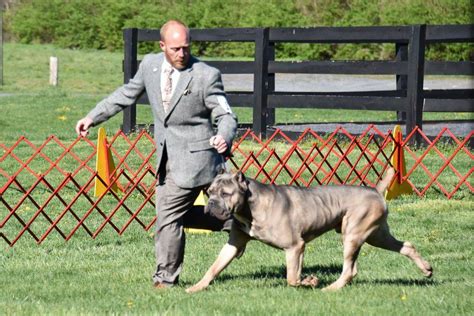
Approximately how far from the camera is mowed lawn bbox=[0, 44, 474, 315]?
6578mm

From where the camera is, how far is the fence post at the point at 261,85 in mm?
18703

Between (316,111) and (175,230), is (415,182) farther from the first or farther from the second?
(316,111)

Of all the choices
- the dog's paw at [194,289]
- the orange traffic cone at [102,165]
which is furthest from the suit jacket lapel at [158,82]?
the orange traffic cone at [102,165]

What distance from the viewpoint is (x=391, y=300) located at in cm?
682

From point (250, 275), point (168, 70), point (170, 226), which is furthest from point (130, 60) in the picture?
Result: point (168, 70)

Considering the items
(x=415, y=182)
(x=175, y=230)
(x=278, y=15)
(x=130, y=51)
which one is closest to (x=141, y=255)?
(x=175, y=230)

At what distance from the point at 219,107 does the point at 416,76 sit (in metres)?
10.4

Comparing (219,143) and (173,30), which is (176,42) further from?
(219,143)

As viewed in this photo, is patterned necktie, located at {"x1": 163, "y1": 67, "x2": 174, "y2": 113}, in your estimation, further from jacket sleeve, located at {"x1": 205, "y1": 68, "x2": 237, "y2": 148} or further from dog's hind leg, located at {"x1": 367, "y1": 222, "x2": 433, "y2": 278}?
dog's hind leg, located at {"x1": 367, "y1": 222, "x2": 433, "y2": 278}

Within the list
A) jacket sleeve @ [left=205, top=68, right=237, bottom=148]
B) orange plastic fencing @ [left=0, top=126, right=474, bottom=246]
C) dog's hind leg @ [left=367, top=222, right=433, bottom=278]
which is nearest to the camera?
jacket sleeve @ [left=205, top=68, right=237, bottom=148]

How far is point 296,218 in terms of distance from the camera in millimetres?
7168

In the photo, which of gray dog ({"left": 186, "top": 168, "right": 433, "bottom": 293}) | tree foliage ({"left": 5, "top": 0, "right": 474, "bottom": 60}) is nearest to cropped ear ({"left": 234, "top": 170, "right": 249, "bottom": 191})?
gray dog ({"left": 186, "top": 168, "right": 433, "bottom": 293})

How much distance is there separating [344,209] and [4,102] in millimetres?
20214

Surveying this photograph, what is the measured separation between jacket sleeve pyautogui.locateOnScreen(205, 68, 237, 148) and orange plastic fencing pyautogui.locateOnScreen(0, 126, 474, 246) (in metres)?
3.37
